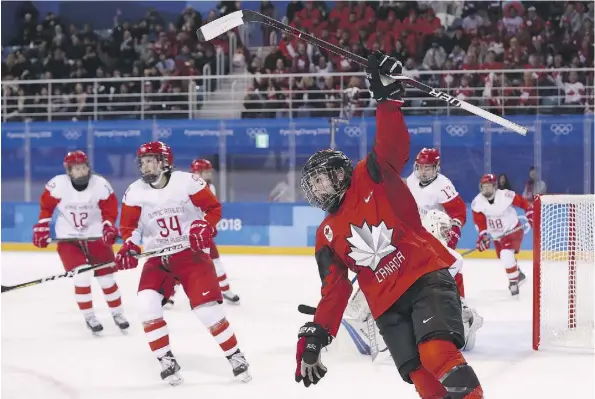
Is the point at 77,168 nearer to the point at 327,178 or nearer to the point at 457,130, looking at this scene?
the point at 327,178

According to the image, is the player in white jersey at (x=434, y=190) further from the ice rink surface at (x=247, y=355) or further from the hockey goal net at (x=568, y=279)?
the ice rink surface at (x=247, y=355)

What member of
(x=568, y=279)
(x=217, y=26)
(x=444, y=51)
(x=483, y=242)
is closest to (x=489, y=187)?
(x=483, y=242)

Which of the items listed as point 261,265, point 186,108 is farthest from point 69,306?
point 186,108

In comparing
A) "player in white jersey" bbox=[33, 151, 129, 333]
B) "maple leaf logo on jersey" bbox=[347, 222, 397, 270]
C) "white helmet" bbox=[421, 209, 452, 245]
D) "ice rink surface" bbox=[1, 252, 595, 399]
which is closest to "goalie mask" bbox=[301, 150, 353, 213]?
"maple leaf logo on jersey" bbox=[347, 222, 397, 270]

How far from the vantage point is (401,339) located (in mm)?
2641

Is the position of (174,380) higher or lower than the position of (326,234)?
lower

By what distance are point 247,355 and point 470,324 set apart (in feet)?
4.19

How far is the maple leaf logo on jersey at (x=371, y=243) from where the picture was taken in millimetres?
2592

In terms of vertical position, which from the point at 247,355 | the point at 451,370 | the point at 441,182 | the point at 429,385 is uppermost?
the point at 441,182

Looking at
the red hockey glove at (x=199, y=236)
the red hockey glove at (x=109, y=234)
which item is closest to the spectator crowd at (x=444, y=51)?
the red hockey glove at (x=109, y=234)

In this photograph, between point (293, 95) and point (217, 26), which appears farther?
point (293, 95)

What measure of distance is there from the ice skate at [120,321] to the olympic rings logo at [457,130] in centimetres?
557

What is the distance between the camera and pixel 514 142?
9859 mm

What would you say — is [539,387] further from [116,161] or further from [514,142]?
[116,161]
